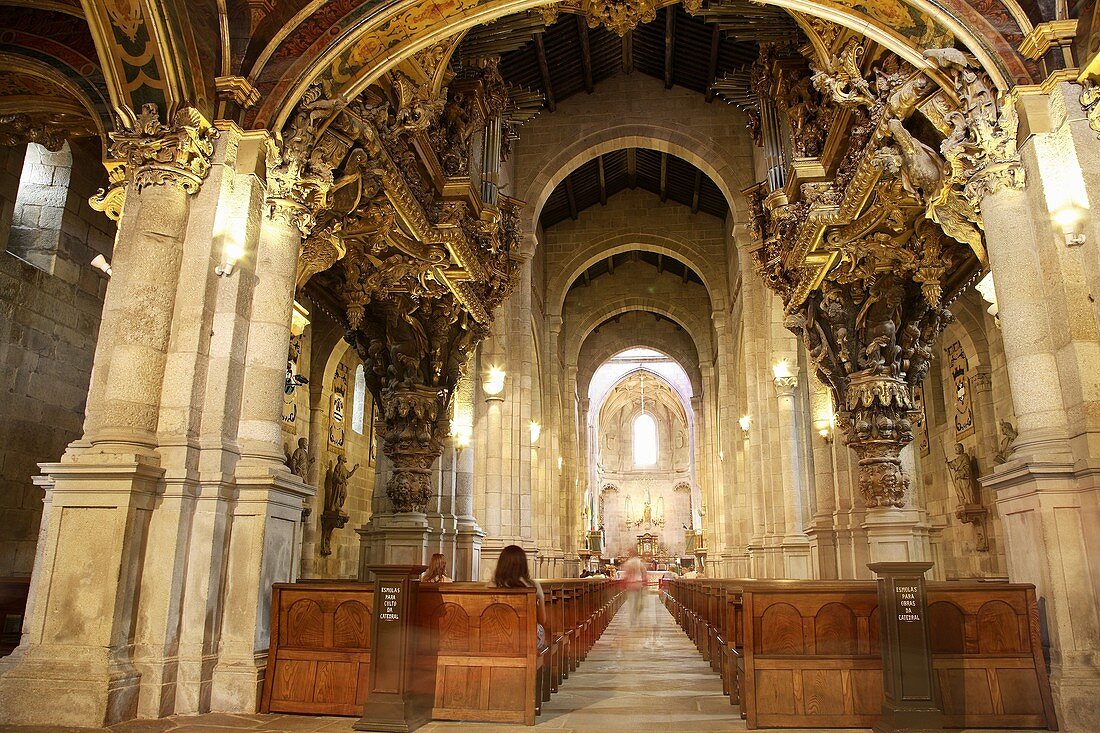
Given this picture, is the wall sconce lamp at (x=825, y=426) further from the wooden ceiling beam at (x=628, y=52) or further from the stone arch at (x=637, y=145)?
the wooden ceiling beam at (x=628, y=52)

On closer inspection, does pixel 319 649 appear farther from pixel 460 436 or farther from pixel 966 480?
pixel 966 480

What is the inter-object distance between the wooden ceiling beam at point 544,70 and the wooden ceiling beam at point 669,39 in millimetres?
2719

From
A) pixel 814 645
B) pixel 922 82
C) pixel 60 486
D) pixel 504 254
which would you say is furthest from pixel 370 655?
pixel 504 254

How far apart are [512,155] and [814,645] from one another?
15.5m

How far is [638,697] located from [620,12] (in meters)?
7.16

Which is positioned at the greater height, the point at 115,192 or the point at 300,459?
the point at 115,192

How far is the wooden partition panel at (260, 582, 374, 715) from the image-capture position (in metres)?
5.64

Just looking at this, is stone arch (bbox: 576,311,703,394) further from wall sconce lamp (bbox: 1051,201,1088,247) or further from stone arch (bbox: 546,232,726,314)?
wall sconce lamp (bbox: 1051,201,1088,247)

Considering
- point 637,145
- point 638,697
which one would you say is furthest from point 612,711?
point 637,145

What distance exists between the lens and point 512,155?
18875 millimetres

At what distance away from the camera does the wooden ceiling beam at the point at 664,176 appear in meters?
21.6

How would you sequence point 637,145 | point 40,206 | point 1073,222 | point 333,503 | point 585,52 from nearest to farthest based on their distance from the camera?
point 1073,222
point 40,206
point 585,52
point 333,503
point 637,145

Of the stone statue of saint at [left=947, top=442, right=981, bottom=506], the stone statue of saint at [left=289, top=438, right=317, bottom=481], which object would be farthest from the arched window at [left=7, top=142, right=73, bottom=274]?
the stone statue of saint at [left=947, top=442, right=981, bottom=506]

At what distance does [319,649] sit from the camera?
577 cm
